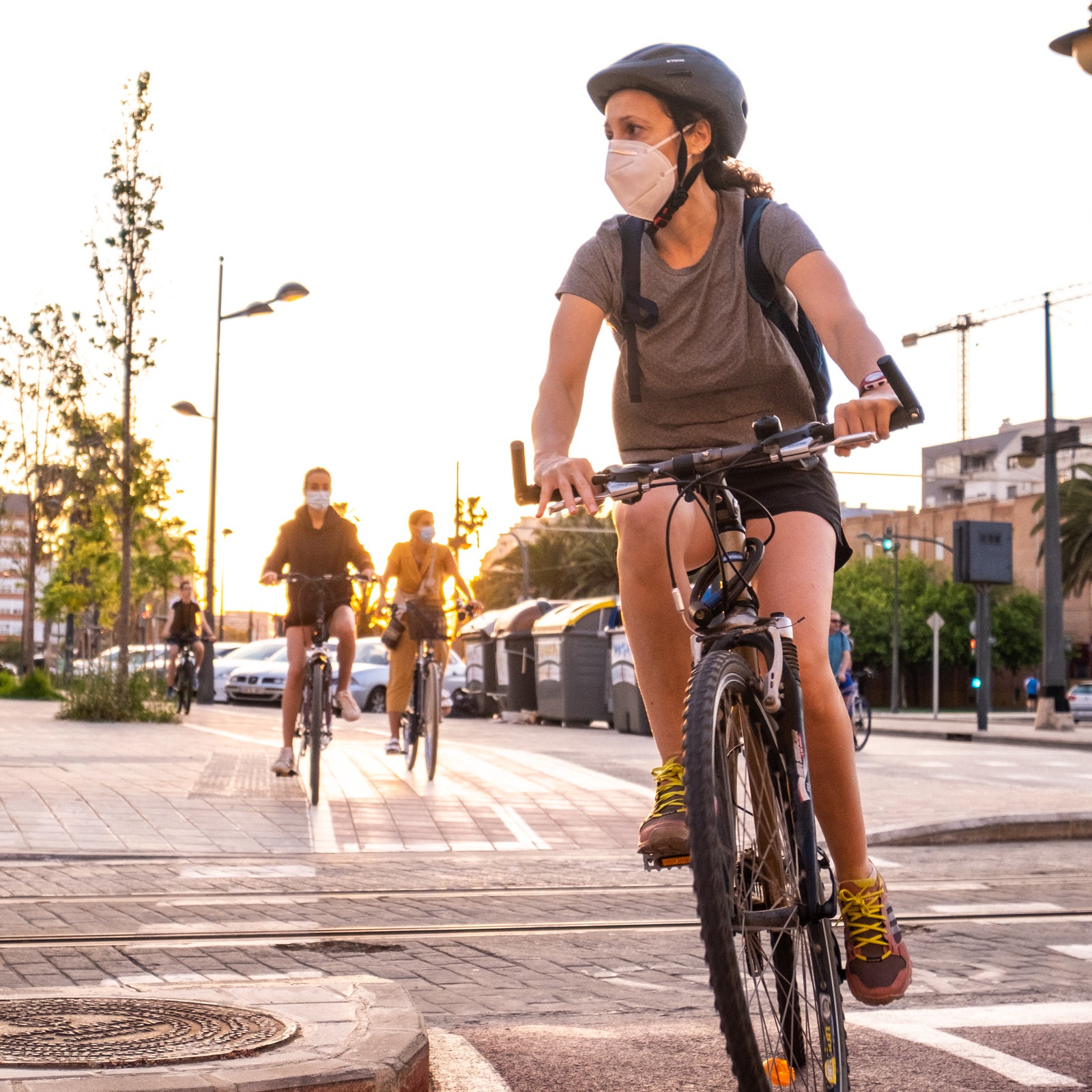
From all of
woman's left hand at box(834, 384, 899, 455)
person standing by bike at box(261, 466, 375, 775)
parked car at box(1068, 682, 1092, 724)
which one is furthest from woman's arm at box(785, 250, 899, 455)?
parked car at box(1068, 682, 1092, 724)

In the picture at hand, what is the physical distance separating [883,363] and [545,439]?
842 millimetres

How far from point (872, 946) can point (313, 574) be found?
7929mm

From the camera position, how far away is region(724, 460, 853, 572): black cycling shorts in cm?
361

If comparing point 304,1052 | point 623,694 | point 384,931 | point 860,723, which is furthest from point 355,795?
point 860,723

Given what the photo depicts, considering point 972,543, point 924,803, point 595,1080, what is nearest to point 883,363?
point 595,1080

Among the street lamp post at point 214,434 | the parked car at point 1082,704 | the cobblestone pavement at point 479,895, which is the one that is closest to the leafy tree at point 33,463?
the street lamp post at point 214,434

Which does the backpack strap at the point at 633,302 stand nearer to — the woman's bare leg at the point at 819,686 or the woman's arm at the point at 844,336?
the woman's arm at the point at 844,336

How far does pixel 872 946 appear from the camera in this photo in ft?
11.2

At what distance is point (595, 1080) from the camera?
3.89 m

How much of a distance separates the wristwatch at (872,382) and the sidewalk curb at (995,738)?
24.6 metres

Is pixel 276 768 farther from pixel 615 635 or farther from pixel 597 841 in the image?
pixel 615 635

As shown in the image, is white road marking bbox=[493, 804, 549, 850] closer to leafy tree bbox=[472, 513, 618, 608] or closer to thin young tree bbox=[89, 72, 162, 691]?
thin young tree bbox=[89, 72, 162, 691]

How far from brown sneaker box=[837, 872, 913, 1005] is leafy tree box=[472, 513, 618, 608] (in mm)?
68696

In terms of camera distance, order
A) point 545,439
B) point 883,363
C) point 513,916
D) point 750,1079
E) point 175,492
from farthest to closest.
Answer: point 175,492
point 513,916
point 545,439
point 883,363
point 750,1079
